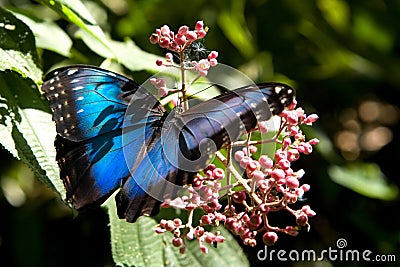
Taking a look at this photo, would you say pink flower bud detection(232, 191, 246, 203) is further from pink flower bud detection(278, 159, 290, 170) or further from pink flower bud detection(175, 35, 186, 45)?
pink flower bud detection(175, 35, 186, 45)

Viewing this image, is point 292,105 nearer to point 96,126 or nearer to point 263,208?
point 263,208

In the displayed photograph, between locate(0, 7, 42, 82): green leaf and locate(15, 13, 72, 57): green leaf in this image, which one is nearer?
locate(0, 7, 42, 82): green leaf

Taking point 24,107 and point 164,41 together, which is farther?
point 24,107

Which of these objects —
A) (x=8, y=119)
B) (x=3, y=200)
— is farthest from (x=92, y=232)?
(x=8, y=119)

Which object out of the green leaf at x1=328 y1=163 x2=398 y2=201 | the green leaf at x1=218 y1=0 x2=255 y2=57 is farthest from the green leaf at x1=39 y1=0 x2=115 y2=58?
the green leaf at x1=328 y1=163 x2=398 y2=201

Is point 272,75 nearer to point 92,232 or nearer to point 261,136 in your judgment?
point 92,232

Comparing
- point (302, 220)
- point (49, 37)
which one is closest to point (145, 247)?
point (302, 220)
